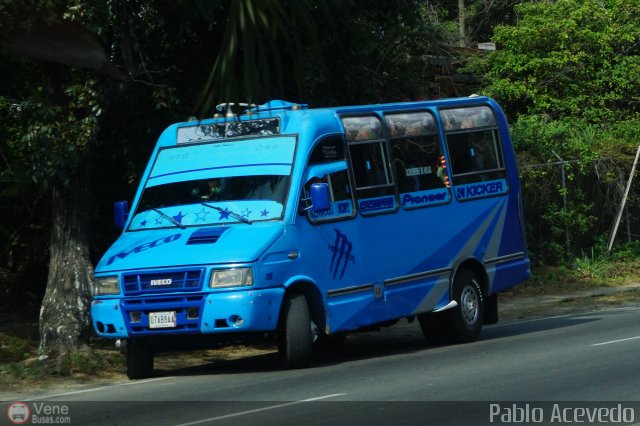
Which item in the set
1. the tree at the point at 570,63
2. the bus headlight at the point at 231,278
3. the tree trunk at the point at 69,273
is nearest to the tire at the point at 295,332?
the bus headlight at the point at 231,278

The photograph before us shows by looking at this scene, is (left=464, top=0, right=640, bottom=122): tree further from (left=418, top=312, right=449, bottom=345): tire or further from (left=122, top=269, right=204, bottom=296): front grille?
(left=122, top=269, right=204, bottom=296): front grille

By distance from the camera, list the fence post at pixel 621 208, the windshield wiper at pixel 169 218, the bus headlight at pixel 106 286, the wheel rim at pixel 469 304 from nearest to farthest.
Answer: the bus headlight at pixel 106 286, the windshield wiper at pixel 169 218, the wheel rim at pixel 469 304, the fence post at pixel 621 208

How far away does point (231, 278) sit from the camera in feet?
35.7

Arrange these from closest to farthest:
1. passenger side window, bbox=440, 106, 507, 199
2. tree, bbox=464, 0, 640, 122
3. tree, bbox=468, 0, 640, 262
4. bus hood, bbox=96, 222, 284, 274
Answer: bus hood, bbox=96, 222, 284, 274
passenger side window, bbox=440, 106, 507, 199
tree, bbox=468, 0, 640, 262
tree, bbox=464, 0, 640, 122

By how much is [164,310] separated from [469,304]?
4750 mm

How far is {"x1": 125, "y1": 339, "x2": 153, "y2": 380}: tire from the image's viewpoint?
1181 centimetres

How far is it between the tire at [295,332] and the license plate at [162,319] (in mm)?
1146

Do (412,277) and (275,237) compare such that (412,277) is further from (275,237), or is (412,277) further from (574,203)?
(574,203)

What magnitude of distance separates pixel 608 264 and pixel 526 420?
17.1 meters

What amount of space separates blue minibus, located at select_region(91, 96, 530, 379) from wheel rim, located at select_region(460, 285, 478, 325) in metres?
0.03

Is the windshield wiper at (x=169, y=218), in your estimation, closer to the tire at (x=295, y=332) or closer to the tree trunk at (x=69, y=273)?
the tree trunk at (x=69, y=273)

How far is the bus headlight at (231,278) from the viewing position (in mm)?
10859
